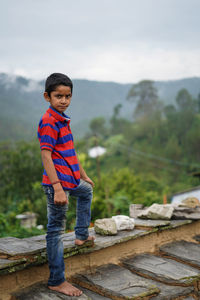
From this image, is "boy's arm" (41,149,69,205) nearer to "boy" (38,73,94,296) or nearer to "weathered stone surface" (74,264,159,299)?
"boy" (38,73,94,296)

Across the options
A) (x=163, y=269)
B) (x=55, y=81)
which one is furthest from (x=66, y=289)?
(x=55, y=81)

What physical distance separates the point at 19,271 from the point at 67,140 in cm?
99

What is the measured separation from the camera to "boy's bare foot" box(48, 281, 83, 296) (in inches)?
87.2

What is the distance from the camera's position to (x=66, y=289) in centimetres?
224

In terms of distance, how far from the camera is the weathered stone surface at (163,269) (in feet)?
8.18

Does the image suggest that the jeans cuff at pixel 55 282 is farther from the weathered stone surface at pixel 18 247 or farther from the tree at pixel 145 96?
the tree at pixel 145 96

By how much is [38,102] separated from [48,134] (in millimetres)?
107260

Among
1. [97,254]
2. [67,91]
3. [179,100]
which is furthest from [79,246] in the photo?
[179,100]

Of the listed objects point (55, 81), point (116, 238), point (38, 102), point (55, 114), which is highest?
point (38, 102)

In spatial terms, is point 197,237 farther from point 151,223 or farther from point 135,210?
point 135,210

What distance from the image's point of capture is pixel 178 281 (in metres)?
2.45

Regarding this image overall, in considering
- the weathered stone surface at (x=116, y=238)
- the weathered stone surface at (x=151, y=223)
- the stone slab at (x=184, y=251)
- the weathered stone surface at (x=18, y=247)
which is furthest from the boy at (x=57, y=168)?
the stone slab at (x=184, y=251)

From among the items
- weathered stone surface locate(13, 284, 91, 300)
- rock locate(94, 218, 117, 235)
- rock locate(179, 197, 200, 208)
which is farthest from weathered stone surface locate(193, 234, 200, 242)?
weathered stone surface locate(13, 284, 91, 300)

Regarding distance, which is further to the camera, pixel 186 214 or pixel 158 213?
pixel 186 214
